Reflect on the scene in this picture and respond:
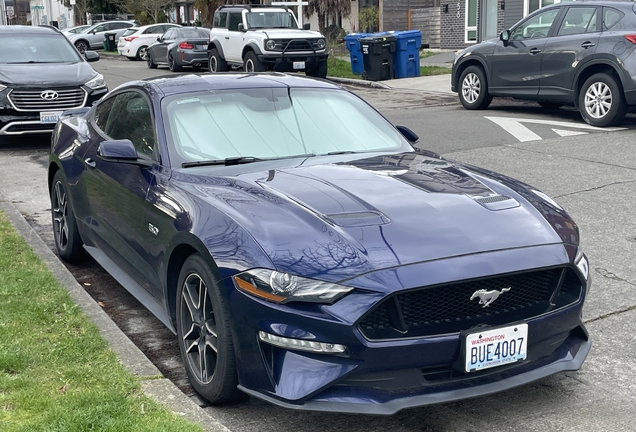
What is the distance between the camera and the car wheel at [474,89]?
1498 centimetres

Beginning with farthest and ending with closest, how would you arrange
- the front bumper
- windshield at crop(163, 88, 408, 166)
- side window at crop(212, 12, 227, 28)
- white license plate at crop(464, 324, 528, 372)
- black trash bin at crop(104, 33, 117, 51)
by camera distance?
black trash bin at crop(104, 33, 117, 51) → side window at crop(212, 12, 227, 28) → windshield at crop(163, 88, 408, 166) → white license plate at crop(464, 324, 528, 372) → the front bumper

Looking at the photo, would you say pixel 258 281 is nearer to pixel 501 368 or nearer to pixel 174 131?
pixel 501 368

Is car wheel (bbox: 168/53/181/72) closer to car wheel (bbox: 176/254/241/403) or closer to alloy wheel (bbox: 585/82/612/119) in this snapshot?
alloy wheel (bbox: 585/82/612/119)

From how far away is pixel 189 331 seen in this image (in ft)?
14.3

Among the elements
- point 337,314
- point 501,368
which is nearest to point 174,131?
point 337,314

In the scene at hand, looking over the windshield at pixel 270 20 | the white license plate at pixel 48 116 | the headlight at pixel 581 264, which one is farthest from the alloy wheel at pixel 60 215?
the windshield at pixel 270 20

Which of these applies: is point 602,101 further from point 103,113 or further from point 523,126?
point 103,113

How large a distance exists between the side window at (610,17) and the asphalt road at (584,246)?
1.56 metres

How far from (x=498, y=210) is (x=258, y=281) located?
1284 millimetres

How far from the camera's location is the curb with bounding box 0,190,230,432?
3.88 metres

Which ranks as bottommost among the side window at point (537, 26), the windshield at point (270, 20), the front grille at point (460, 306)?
the front grille at point (460, 306)

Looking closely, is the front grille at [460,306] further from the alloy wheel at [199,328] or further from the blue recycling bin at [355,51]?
the blue recycling bin at [355,51]

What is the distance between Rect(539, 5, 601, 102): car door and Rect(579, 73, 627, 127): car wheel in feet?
0.89

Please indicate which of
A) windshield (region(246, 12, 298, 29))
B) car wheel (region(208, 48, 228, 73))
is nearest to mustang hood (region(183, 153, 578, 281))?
windshield (region(246, 12, 298, 29))
